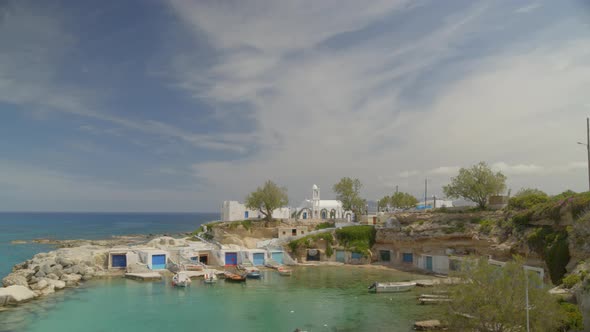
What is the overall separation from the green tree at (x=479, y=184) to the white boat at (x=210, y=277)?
36.7 metres

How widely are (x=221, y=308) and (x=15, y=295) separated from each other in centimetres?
1837

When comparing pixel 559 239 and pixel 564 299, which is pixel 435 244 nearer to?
pixel 559 239

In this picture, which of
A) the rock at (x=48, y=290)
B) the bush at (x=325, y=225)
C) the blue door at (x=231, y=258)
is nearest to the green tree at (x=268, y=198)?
the bush at (x=325, y=225)

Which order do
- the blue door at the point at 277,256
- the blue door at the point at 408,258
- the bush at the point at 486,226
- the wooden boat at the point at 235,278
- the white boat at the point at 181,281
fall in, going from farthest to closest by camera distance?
1. the blue door at the point at 277,256
2. the blue door at the point at 408,258
3. the bush at the point at 486,226
4. the wooden boat at the point at 235,278
5. the white boat at the point at 181,281

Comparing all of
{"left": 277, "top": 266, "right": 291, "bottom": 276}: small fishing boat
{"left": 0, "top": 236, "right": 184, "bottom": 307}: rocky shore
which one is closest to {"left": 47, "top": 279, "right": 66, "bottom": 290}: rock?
{"left": 0, "top": 236, "right": 184, "bottom": 307}: rocky shore

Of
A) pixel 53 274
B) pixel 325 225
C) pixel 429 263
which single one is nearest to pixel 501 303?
pixel 429 263

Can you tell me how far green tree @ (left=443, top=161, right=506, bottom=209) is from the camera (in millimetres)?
54312

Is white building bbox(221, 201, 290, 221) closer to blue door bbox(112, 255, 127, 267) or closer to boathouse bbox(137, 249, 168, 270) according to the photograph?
boathouse bbox(137, 249, 168, 270)

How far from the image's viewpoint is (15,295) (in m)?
33.2

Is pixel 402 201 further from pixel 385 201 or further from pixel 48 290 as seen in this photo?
pixel 48 290

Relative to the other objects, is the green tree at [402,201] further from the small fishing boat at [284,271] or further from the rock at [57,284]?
the rock at [57,284]

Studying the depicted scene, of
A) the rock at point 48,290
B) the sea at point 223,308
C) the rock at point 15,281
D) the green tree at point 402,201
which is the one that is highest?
the green tree at point 402,201

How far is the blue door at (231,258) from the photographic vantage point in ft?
180

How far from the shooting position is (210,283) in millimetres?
43281
